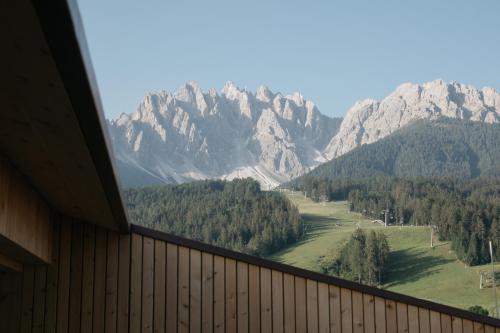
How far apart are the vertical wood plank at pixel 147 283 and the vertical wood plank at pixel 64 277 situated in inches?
19.6

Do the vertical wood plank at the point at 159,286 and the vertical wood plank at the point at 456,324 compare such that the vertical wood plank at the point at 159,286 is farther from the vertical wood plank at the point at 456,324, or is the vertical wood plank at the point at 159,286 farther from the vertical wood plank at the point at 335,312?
the vertical wood plank at the point at 456,324

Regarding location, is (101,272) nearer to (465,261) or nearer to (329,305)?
(329,305)

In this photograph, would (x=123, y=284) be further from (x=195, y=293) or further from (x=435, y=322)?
(x=435, y=322)

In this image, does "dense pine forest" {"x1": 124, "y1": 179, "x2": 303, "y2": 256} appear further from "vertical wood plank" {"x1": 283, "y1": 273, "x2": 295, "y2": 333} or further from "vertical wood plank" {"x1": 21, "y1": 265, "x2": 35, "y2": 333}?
"vertical wood plank" {"x1": 21, "y1": 265, "x2": 35, "y2": 333}

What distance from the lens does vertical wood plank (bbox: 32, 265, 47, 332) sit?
175 inches

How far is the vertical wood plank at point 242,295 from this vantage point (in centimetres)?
458

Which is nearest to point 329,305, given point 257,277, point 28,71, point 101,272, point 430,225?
point 257,277

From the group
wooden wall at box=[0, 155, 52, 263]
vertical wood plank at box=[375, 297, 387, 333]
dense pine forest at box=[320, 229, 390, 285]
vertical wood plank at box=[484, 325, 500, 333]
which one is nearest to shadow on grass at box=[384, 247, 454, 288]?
dense pine forest at box=[320, 229, 390, 285]

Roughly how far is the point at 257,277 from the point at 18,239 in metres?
1.80

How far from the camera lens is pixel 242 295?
181 inches

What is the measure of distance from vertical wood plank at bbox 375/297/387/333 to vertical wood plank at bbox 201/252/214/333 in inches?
43.8

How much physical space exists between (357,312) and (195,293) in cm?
111

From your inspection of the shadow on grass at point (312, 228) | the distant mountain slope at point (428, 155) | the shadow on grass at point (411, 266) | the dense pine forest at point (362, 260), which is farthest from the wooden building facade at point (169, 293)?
the distant mountain slope at point (428, 155)

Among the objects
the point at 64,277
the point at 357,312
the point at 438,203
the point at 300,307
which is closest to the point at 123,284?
the point at 64,277
